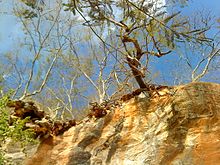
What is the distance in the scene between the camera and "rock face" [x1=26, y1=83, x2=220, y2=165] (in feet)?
24.0

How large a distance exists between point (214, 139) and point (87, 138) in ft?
9.82

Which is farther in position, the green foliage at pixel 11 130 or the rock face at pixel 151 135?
the green foliage at pixel 11 130

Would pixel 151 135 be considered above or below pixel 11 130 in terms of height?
below

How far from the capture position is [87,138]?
9.08 metres

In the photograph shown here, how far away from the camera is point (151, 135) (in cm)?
789

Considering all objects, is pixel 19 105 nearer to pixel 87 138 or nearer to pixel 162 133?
pixel 87 138

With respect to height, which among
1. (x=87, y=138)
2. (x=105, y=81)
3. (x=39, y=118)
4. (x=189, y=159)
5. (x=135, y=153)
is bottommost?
(x=189, y=159)

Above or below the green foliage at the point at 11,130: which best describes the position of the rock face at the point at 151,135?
below

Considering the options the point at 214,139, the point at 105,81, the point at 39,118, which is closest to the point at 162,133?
the point at 214,139

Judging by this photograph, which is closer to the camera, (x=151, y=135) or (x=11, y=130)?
(x=151, y=135)

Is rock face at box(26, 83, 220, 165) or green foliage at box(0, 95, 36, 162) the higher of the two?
green foliage at box(0, 95, 36, 162)

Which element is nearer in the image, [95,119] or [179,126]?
[179,126]

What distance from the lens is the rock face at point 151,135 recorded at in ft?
24.0

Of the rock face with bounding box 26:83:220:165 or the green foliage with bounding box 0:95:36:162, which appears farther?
the green foliage with bounding box 0:95:36:162
